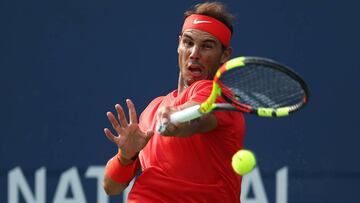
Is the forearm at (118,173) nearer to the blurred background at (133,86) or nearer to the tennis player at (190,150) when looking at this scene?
the tennis player at (190,150)

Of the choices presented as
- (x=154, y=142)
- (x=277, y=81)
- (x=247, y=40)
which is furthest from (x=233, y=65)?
(x=247, y=40)

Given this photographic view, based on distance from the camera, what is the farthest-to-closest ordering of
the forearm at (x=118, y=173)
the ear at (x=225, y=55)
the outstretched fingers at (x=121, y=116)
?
the ear at (x=225, y=55), the forearm at (x=118, y=173), the outstretched fingers at (x=121, y=116)

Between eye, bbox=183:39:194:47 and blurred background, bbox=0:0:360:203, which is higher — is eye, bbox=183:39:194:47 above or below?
above

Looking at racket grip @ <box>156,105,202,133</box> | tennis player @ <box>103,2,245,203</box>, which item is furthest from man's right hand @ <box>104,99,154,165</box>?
racket grip @ <box>156,105,202,133</box>

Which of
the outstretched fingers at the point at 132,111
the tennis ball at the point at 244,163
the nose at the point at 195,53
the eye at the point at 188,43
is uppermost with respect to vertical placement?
the eye at the point at 188,43

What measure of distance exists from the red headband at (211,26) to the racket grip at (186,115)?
0.71 metres

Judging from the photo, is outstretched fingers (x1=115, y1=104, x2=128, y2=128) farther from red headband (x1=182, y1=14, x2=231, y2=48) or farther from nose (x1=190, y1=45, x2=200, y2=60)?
red headband (x1=182, y1=14, x2=231, y2=48)

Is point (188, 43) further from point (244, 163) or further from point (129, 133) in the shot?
point (244, 163)

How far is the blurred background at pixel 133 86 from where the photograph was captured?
577cm

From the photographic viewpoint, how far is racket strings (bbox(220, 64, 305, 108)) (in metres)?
3.80

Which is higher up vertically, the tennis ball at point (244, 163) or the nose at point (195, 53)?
the nose at point (195, 53)

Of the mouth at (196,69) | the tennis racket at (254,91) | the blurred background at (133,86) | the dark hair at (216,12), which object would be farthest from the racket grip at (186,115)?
the blurred background at (133,86)

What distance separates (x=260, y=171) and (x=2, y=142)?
5.73ft

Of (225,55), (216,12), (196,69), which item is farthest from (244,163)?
(216,12)
